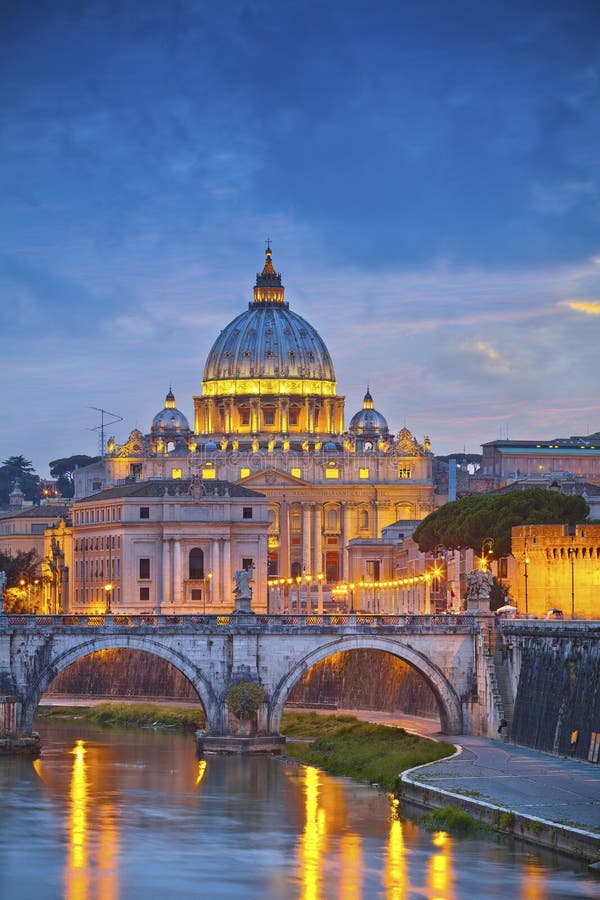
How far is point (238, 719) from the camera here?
7975cm

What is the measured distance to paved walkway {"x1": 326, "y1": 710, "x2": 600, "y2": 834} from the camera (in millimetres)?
58594

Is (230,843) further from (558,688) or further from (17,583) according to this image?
(17,583)

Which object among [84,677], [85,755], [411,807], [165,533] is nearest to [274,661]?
[85,755]

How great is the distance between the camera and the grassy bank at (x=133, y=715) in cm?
9531

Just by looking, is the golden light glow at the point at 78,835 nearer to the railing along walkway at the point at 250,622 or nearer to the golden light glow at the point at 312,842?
the railing along walkway at the point at 250,622

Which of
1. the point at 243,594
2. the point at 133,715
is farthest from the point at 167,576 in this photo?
the point at 243,594

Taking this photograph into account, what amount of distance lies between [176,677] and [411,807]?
4161cm

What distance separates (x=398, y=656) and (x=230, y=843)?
1933cm

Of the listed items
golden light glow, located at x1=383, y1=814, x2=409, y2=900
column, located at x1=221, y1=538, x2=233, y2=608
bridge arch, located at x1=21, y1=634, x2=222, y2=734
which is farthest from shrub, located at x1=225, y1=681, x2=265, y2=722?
column, located at x1=221, y1=538, x2=233, y2=608

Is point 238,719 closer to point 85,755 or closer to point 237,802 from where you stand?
point 85,755

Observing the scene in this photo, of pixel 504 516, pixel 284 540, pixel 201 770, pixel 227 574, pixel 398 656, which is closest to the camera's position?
pixel 201 770

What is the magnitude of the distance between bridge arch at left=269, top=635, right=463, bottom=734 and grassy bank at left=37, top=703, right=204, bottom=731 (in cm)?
1269

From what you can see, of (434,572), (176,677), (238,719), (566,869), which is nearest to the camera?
(566,869)

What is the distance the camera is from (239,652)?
80000 millimetres
